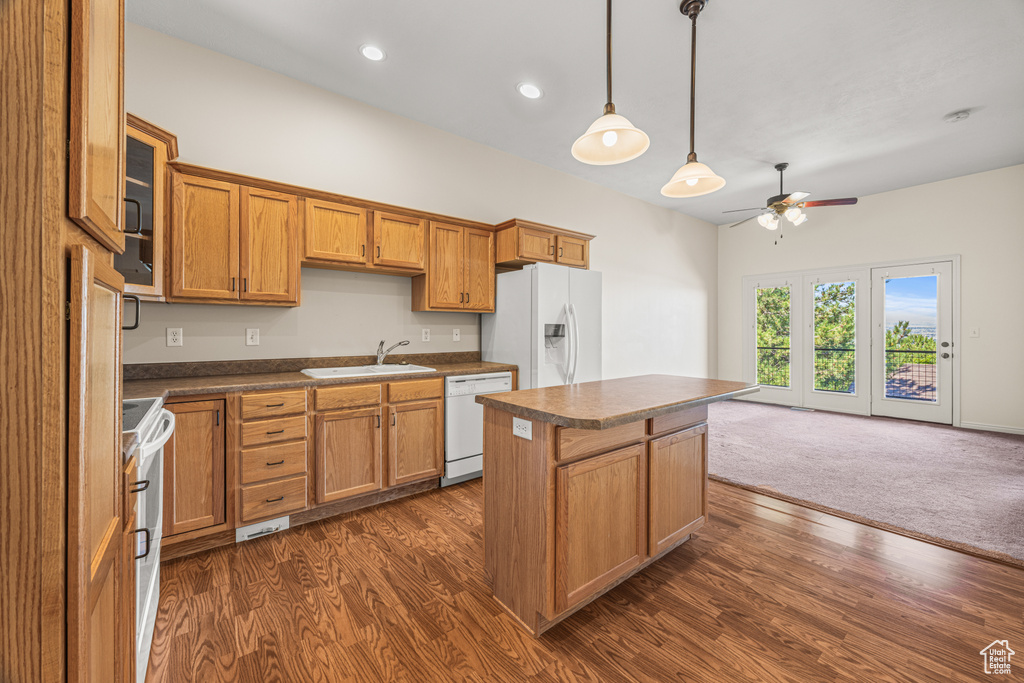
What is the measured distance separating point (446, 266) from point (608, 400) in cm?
217

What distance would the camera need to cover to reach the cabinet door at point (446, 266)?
137 inches

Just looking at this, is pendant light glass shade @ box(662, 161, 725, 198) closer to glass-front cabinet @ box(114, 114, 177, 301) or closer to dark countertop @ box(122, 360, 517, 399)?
dark countertop @ box(122, 360, 517, 399)

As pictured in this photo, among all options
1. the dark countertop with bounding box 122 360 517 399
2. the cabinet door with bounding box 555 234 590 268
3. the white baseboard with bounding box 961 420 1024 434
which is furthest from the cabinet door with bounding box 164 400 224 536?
the white baseboard with bounding box 961 420 1024 434

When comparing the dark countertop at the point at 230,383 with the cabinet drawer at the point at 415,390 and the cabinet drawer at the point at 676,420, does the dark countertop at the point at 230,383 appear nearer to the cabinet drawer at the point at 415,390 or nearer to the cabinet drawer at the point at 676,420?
the cabinet drawer at the point at 415,390

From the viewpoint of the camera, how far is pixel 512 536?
1.81m

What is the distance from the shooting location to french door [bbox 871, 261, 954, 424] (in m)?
5.19

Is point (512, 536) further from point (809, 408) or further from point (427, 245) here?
point (809, 408)

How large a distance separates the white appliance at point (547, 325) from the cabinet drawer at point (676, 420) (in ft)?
4.85

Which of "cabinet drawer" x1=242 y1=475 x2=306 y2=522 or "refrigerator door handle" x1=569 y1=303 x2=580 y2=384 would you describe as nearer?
"cabinet drawer" x1=242 y1=475 x2=306 y2=522

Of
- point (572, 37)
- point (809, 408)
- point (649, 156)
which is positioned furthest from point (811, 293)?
point (572, 37)

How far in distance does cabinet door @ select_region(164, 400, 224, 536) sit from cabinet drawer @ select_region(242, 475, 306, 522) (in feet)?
0.43

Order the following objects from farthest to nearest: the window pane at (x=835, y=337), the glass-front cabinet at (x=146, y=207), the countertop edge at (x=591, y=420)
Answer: the window pane at (x=835, y=337) < the glass-front cabinet at (x=146, y=207) < the countertop edge at (x=591, y=420)

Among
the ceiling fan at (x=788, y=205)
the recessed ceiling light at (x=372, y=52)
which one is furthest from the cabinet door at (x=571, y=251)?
the ceiling fan at (x=788, y=205)

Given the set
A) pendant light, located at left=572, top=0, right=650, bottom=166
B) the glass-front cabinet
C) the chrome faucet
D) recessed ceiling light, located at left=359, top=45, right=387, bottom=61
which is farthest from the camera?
the chrome faucet
